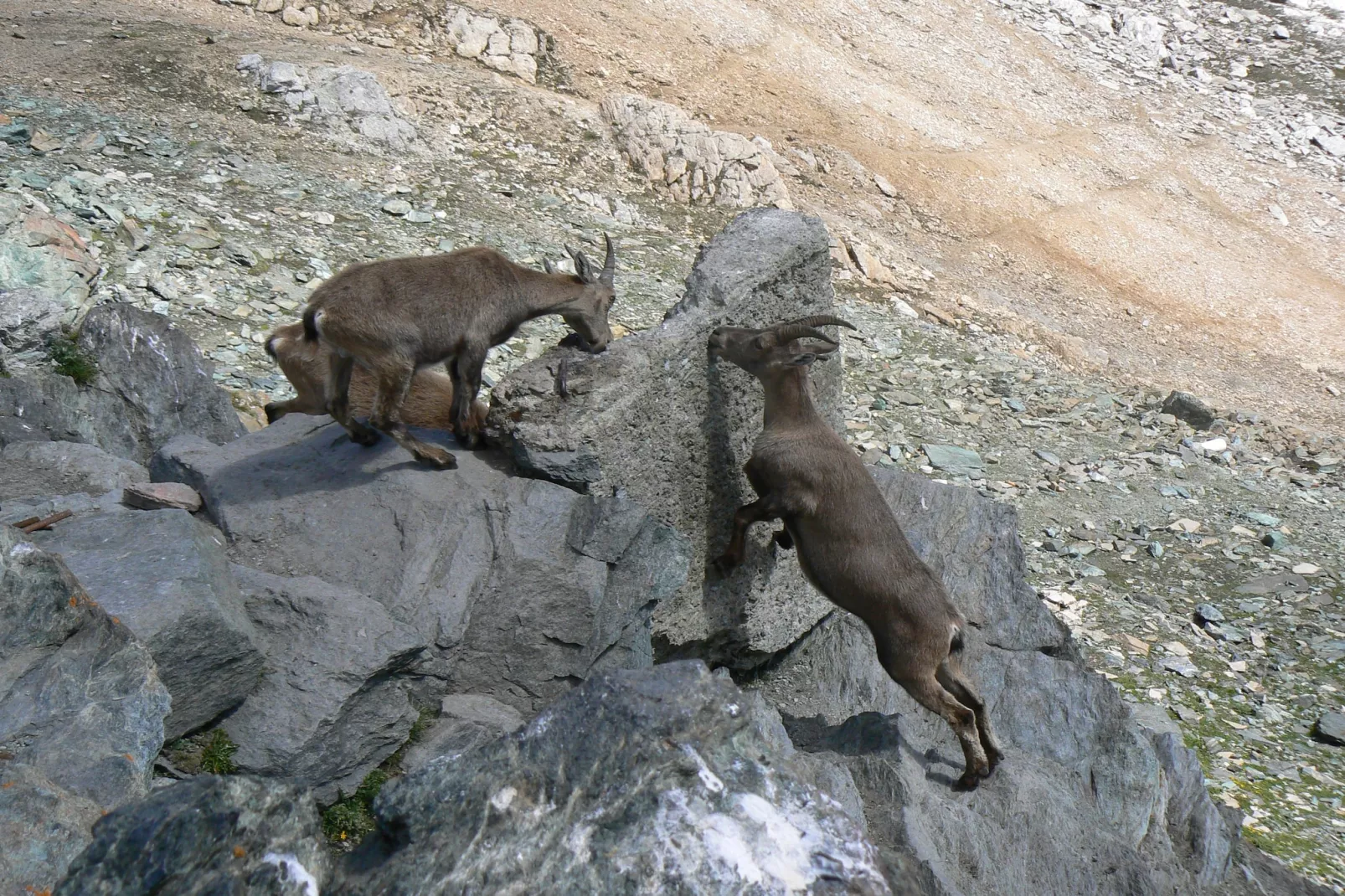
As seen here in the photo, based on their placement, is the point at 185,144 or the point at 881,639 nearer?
the point at 881,639

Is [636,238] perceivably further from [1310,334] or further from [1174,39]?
[1174,39]

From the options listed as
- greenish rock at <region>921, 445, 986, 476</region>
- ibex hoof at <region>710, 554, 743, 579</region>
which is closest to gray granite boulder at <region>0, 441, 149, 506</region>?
ibex hoof at <region>710, 554, 743, 579</region>

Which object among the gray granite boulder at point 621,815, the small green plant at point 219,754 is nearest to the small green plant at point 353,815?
the small green plant at point 219,754

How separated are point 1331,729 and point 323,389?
350 inches

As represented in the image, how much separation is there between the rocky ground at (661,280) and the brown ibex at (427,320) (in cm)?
458

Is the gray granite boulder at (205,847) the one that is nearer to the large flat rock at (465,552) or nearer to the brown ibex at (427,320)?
the large flat rock at (465,552)

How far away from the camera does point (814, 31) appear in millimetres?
24234

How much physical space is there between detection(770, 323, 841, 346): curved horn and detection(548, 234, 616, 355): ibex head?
3.46 ft

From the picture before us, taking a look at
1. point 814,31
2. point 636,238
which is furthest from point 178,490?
point 814,31

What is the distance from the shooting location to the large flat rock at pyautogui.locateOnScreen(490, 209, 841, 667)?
21.6 feet

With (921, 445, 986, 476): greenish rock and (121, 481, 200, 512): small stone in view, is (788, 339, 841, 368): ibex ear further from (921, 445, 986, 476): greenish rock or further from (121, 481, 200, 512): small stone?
(921, 445, 986, 476): greenish rock

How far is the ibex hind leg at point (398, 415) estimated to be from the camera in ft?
20.6

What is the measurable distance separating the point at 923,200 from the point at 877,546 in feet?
53.8

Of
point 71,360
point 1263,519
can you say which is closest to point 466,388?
point 71,360
